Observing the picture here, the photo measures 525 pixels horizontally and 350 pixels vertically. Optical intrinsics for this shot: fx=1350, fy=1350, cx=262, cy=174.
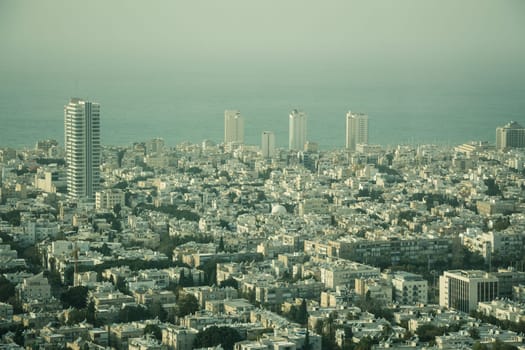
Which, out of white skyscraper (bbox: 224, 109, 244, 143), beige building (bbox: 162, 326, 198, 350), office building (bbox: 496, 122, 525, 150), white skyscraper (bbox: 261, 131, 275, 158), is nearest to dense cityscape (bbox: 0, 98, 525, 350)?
beige building (bbox: 162, 326, 198, 350)

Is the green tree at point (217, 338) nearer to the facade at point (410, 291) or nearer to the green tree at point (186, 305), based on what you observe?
the green tree at point (186, 305)

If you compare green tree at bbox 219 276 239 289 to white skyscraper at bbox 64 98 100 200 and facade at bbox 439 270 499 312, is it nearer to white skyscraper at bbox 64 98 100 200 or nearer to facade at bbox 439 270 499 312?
facade at bbox 439 270 499 312

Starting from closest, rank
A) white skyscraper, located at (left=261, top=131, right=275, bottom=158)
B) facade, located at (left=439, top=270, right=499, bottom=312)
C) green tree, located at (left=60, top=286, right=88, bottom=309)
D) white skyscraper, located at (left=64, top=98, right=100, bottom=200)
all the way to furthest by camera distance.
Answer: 1. green tree, located at (left=60, top=286, right=88, bottom=309)
2. facade, located at (left=439, top=270, right=499, bottom=312)
3. white skyscraper, located at (left=64, top=98, right=100, bottom=200)
4. white skyscraper, located at (left=261, top=131, right=275, bottom=158)

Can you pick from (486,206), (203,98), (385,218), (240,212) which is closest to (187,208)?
(240,212)

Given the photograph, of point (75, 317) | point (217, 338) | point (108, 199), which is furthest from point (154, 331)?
point (108, 199)

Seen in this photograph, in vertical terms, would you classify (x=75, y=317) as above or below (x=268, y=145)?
below

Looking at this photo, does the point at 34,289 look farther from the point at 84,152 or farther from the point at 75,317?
the point at 84,152

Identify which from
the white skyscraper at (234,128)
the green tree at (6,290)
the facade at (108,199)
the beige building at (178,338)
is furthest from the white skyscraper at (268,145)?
the beige building at (178,338)

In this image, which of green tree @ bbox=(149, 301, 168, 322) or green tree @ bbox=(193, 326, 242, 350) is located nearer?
green tree @ bbox=(193, 326, 242, 350)
